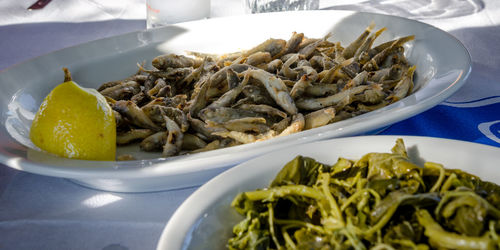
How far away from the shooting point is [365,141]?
29.0 inches

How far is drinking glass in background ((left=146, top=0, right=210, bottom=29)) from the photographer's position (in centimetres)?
185

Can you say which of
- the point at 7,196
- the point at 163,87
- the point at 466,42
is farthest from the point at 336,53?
the point at 7,196

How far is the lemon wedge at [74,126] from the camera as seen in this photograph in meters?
0.94

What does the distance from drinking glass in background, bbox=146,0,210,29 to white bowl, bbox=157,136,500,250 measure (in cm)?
131

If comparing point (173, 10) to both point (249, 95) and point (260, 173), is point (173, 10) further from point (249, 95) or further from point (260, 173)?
point (260, 173)

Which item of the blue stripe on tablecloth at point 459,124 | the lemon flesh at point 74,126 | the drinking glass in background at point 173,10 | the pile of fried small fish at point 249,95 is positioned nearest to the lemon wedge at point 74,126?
the lemon flesh at point 74,126

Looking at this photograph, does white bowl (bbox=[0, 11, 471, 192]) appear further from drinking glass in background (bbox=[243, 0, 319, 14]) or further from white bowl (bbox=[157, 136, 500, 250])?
drinking glass in background (bbox=[243, 0, 319, 14])

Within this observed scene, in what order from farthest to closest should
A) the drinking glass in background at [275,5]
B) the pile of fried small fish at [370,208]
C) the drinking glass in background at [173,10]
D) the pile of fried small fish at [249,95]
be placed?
the drinking glass in background at [275,5], the drinking glass in background at [173,10], the pile of fried small fish at [249,95], the pile of fried small fish at [370,208]

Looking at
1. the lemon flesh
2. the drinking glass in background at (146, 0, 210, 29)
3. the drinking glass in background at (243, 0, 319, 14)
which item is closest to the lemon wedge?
the lemon flesh

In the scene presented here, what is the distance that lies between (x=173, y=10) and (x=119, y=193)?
3.65 feet

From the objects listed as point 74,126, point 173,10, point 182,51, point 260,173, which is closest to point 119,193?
point 74,126

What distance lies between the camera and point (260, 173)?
70 centimetres

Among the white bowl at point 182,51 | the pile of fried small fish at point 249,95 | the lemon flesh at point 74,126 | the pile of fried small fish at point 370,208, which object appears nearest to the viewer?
the pile of fried small fish at point 370,208

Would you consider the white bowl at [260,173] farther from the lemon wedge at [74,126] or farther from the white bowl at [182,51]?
the lemon wedge at [74,126]
